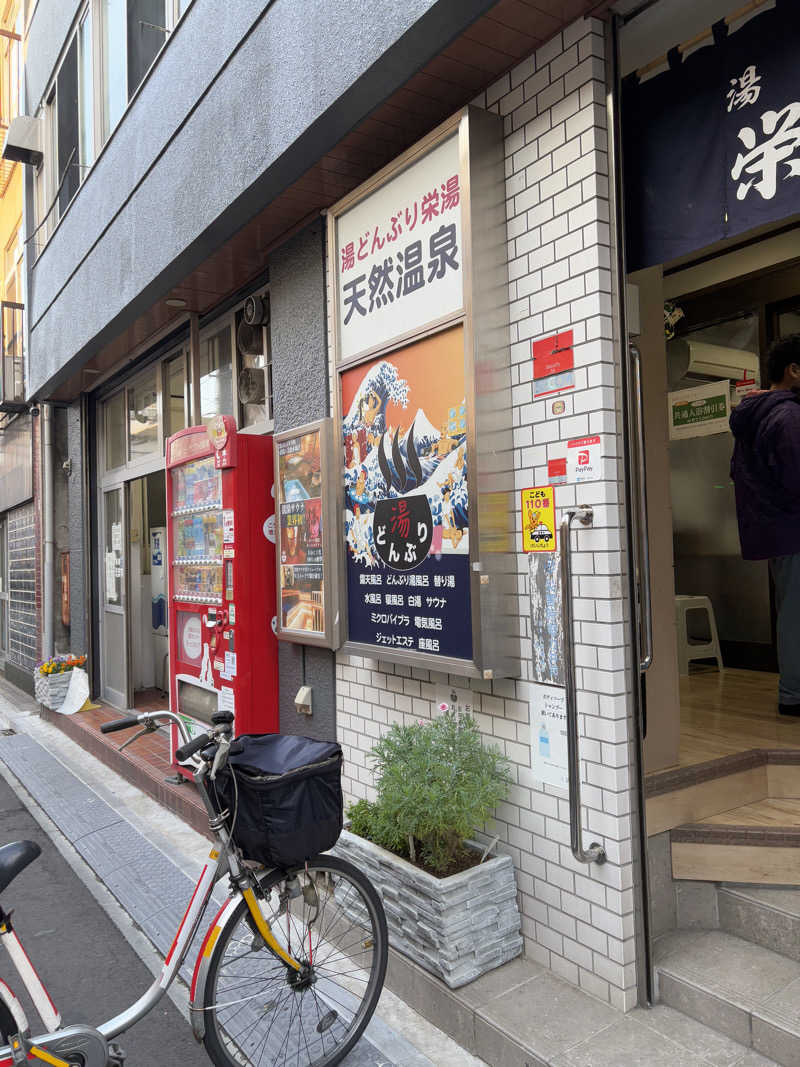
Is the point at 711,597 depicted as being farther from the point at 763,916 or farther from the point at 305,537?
the point at 763,916

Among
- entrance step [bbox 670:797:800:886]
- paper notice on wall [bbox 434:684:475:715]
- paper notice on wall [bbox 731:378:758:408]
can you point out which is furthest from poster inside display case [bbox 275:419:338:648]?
paper notice on wall [bbox 731:378:758:408]

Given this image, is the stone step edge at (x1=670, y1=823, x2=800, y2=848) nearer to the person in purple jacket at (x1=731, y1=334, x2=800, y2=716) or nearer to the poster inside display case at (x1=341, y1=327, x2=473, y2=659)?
the poster inside display case at (x1=341, y1=327, x2=473, y2=659)

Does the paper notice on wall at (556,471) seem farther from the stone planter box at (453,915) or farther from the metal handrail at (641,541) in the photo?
the stone planter box at (453,915)

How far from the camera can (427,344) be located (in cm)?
375

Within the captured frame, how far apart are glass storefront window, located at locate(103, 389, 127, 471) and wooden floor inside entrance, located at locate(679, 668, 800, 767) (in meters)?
6.92

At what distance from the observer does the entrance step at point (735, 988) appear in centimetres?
259

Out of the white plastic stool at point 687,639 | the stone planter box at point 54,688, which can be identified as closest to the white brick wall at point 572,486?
the white plastic stool at point 687,639

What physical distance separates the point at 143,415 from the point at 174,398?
947mm

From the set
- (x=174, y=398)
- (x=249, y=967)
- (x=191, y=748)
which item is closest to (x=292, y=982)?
(x=249, y=967)

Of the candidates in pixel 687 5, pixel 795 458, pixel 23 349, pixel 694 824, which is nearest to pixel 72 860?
pixel 694 824

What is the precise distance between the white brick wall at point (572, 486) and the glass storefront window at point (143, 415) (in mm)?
5697

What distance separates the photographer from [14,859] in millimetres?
2430

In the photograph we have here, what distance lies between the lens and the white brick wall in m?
3.00

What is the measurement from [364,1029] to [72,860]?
3.12 m
